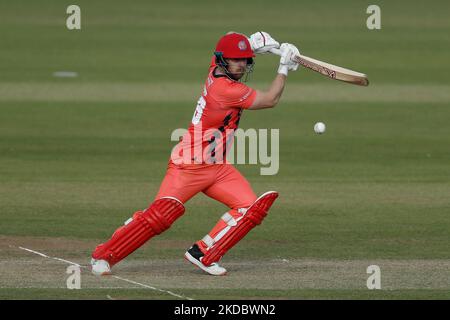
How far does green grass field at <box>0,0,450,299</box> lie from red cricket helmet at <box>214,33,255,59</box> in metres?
1.81

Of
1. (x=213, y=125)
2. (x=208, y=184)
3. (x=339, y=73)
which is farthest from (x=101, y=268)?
(x=339, y=73)

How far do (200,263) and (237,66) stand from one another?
1655 millimetres

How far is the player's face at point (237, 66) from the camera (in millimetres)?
10125

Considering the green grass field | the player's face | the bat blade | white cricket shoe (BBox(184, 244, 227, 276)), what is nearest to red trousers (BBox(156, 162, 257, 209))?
white cricket shoe (BBox(184, 244, 227, 276))

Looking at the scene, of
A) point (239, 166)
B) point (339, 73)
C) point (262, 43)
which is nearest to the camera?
point (262, 43)

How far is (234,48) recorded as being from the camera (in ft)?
33.1

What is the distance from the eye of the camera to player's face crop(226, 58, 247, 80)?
33.2 feet

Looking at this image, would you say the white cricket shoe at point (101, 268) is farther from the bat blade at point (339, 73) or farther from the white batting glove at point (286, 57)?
the bat blade at point (339, 73)

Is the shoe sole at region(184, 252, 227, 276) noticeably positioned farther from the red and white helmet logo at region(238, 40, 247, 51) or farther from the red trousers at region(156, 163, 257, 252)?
the red and white helmet logo at region(238, 40, 247, 51)

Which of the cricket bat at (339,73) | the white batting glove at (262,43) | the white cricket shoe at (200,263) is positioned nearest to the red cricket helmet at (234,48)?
the white batting glove at (262,43)

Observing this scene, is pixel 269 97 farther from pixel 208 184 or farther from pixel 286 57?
pixel 208 184
